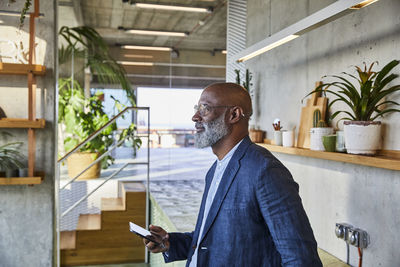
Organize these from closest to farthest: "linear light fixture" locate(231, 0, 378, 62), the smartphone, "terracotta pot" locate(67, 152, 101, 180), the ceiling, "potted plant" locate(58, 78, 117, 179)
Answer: the smartphone → "linear light fixture" locate(231, 0, 378, 62) → "terracotta pot" locate(67, 152, 101, 180) → "potted plant" locate(58, 78, 117, 179) → the ceiling

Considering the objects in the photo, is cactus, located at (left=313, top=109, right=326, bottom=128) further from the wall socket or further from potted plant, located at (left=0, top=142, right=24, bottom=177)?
potted plant, located at (left=0, top=142, right=24, bottom=177)

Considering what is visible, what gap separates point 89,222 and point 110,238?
36 cm

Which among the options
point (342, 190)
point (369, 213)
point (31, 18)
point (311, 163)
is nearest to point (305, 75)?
point (311, 163)

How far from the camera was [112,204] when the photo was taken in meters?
4.95

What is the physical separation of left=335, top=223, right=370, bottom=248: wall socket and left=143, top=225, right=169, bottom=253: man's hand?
1.26 meters

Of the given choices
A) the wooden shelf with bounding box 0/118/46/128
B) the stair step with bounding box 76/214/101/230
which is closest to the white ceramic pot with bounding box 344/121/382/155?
the wooden shelf with bounding box 0/118/46/128

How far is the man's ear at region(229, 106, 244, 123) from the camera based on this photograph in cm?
141

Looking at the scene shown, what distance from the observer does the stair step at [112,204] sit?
474 cm

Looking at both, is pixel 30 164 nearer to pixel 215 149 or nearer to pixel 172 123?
pixel 215 149

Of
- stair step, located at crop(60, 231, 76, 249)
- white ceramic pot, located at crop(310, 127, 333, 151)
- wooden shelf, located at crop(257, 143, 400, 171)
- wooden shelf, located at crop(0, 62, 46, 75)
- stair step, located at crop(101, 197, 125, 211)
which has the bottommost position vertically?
stair step, located at crop(60, 231, 76, 249)

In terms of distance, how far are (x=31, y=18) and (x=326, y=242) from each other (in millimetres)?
2617

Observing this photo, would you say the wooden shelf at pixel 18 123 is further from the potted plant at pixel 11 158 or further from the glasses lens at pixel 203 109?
the glasses lens at pixel 203 109

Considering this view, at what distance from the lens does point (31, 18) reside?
2920 millimetres

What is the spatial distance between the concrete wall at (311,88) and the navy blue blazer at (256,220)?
3.57 ft
